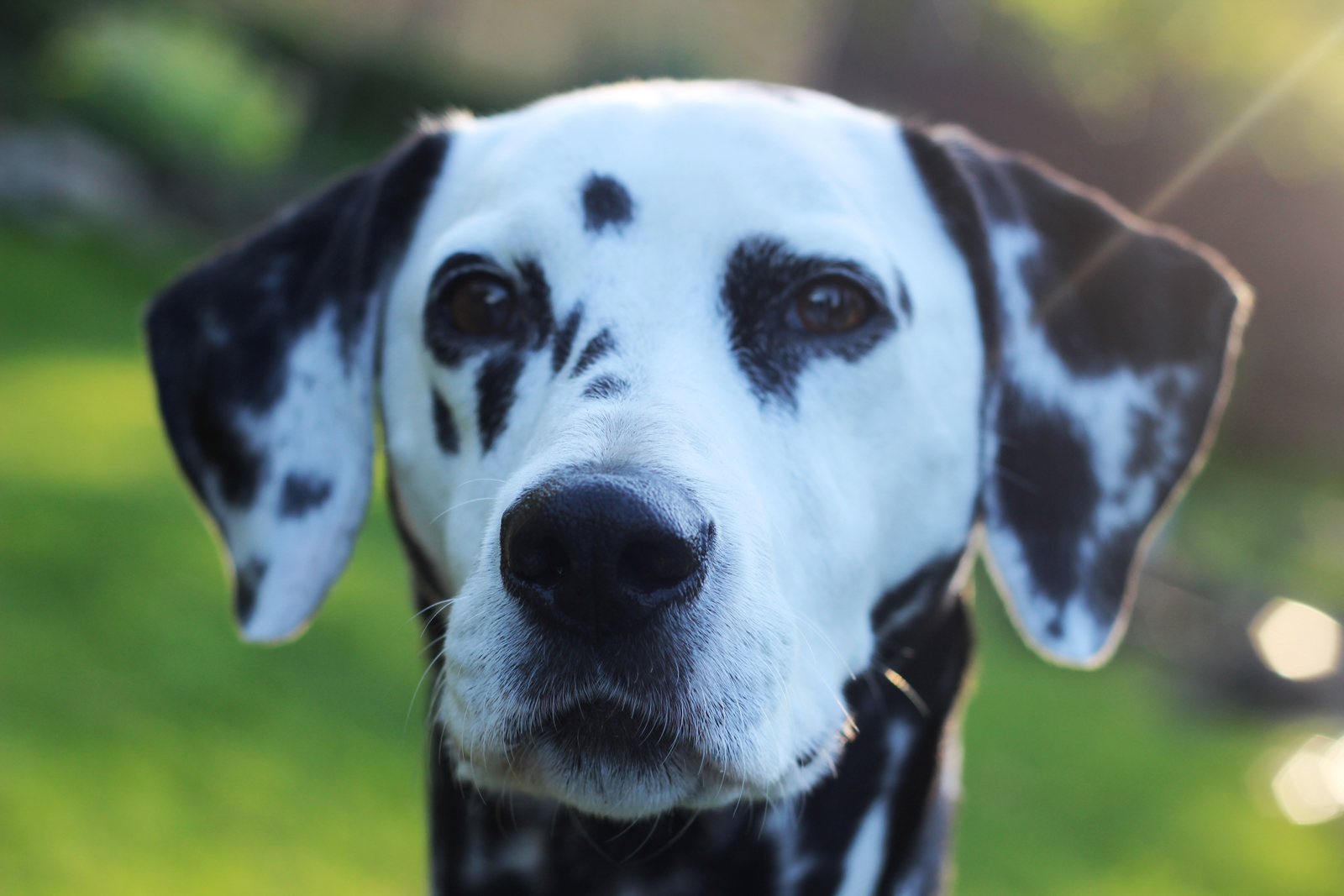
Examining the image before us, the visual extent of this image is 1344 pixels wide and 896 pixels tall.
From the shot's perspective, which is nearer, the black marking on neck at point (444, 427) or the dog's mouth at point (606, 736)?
the dog's mouth at point (606, 736)

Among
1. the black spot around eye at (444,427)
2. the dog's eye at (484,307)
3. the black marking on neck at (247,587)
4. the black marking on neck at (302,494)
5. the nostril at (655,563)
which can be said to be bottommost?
the black marking on neck at (247,587)

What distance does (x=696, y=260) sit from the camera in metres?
2.12

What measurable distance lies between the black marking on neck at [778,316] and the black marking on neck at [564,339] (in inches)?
10.6

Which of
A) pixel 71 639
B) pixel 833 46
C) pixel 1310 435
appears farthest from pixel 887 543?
pixel 833 46

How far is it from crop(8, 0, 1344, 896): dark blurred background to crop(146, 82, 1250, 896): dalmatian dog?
0.67m

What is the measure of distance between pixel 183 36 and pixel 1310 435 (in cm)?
2383

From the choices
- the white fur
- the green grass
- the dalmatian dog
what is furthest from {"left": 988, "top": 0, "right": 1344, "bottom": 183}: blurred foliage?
the white fur

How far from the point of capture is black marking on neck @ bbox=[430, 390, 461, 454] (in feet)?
7.36

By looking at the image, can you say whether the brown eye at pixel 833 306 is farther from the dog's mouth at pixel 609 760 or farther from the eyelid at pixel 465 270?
the dog's mouth at pixel 609 760

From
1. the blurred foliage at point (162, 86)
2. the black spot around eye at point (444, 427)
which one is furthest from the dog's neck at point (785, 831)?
the blurred foliage at point (162, 86)

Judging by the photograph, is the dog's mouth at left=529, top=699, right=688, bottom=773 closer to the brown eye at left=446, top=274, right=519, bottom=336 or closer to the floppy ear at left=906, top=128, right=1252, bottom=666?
the brown eye at left=446, top=274, right=519, bottom=336

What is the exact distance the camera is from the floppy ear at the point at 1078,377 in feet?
7.79

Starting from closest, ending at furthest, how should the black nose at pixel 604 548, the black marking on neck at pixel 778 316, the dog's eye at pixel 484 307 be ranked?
1. the black nose at pixel 604 548
2. the black marking on neck at pixel 778 316
3. the dog's eye at pixel 484 307

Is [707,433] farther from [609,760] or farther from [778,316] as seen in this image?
[609,760]
